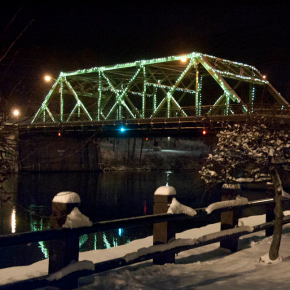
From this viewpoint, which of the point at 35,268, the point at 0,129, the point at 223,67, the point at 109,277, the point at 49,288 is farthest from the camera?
the point at 223,67

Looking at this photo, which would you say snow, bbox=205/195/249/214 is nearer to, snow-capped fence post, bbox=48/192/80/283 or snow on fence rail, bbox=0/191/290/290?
snow on fence rail, bbox=0/191/290/290

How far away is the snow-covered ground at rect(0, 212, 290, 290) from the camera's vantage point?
233 inches

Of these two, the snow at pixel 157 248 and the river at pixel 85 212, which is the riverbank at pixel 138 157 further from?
the snow at pixel 157 248

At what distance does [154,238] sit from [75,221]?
2.02m

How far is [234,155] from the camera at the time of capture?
862 cm

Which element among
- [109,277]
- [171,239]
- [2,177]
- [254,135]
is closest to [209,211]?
[171,239]

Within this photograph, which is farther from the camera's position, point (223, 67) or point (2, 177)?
point (223, 67)

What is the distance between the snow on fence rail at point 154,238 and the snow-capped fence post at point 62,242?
0.28 ft

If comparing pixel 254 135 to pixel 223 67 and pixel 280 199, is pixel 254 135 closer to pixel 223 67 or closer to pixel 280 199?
pixel 280 199

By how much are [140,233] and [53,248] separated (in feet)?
38.8

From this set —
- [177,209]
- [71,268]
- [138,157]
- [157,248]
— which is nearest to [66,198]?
[71,268]

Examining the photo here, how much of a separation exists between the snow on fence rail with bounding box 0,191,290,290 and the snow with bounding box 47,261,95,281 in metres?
0.01

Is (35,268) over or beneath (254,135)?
beneath

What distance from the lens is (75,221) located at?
537cm
